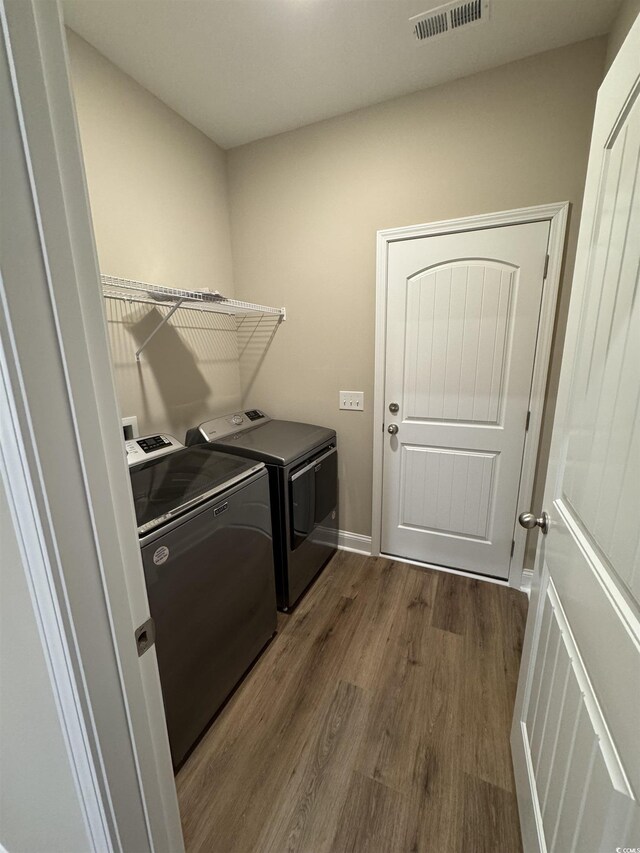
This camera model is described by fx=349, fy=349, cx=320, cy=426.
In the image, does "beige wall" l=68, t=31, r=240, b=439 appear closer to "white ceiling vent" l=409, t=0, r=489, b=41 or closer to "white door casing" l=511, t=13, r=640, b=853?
"white ceiling vent" l=409, t=0, r=489, b=41

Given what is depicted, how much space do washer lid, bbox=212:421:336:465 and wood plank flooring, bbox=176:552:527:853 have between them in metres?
0.93

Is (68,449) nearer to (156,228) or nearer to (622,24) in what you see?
(156,228)

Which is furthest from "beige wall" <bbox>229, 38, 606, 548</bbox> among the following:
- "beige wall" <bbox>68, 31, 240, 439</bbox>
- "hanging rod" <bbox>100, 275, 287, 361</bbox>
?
"hanging rod" <bbox>100, 275, 287, 361</bbox>

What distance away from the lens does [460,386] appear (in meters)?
2.01

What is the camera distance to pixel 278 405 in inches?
99.7

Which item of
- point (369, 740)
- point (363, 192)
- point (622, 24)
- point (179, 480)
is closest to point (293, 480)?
point (179, 480)

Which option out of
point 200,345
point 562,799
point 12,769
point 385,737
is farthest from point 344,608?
point 200,345

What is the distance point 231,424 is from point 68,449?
1.70 metres

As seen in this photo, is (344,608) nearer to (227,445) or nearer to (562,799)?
(227,445)

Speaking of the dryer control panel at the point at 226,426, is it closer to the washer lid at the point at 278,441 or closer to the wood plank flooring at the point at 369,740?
the washer lid at the point at 278,441

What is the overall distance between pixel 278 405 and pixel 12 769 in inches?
79.3

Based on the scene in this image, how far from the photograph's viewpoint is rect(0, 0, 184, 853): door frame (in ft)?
1.45

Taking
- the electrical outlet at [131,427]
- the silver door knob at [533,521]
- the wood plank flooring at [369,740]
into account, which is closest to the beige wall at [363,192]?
the wood plank flooring at [369,740]

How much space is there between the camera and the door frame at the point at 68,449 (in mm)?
442
